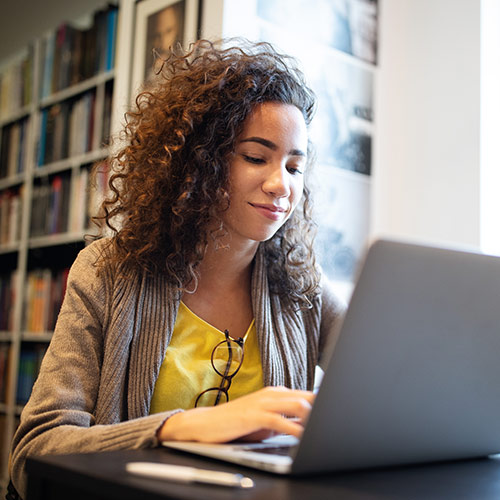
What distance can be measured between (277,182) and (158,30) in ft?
3.59

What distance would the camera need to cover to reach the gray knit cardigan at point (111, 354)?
37.3 inches

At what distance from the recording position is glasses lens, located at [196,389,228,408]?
3.86 feet

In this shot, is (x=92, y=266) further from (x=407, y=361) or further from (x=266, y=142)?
(x=407, y=361)

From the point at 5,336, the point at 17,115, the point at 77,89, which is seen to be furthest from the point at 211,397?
the point at 17,115

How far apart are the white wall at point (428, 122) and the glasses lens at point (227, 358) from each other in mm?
1121

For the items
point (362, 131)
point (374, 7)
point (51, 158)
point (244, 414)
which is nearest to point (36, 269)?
point (51, 158)

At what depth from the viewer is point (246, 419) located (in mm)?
735

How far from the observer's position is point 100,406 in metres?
1.09

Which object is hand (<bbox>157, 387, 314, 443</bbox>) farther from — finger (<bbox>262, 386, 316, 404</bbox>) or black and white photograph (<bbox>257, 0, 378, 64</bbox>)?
black and white photograph (<bbox>257, 0, 378, 64</bbox>)

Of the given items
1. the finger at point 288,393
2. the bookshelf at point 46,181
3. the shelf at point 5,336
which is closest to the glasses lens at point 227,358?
the finger at point 288,393

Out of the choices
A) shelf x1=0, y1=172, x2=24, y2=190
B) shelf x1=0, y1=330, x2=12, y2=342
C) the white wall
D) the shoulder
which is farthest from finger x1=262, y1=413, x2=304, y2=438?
shelf x1=0, y1=172, x2=24, y2=190

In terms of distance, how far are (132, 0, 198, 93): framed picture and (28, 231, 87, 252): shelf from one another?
2.49 feet

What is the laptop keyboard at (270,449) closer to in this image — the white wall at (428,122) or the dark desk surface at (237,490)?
the dark desk surface at (237,490)

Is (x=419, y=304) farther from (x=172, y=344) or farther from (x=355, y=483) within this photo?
(x=172, y=344)
